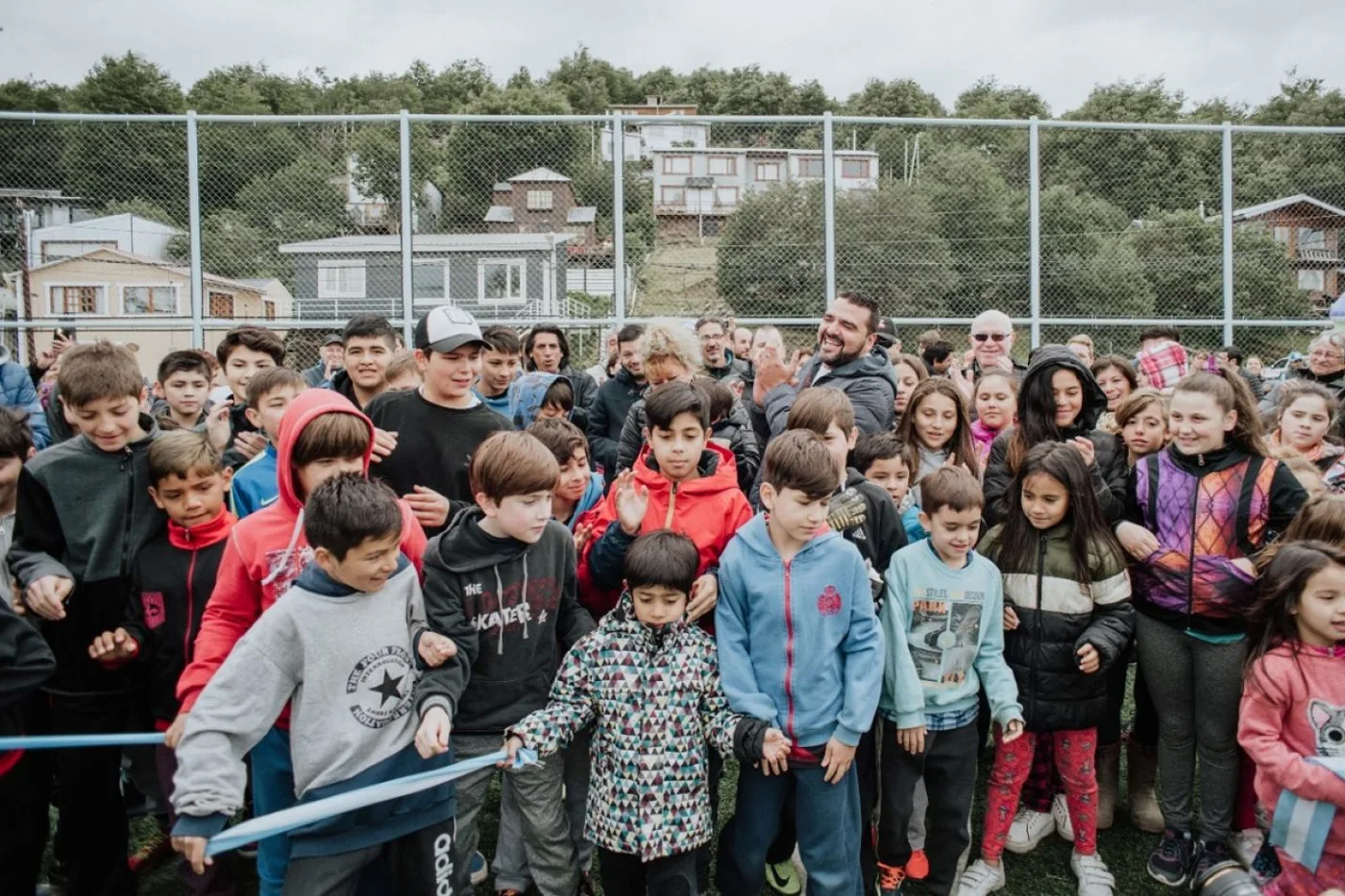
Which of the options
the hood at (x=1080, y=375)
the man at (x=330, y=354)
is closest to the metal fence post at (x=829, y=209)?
the man at (x=330, y=354)

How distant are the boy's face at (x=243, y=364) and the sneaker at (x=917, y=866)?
3.88m

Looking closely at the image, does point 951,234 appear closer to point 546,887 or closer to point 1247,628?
point 1247,628

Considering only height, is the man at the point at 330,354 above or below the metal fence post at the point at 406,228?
below

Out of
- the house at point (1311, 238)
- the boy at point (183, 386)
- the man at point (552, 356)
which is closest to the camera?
the boy at point (183, 386)

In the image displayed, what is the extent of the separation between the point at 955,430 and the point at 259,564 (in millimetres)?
2931

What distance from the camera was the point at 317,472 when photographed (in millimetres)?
2707

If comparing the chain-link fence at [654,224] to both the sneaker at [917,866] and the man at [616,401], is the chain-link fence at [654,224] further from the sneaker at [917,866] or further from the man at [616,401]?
the sneaker at [917,866]

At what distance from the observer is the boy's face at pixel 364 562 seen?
2.40 m

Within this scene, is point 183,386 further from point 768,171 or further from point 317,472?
point 768,171

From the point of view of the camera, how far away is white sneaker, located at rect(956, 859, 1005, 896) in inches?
132

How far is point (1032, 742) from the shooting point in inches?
139

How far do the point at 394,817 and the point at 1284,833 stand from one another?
272 cm

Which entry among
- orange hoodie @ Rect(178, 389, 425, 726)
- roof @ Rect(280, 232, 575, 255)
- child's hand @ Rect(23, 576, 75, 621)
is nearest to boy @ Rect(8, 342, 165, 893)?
child's hand @ Rect(23, 576, 75, 621)

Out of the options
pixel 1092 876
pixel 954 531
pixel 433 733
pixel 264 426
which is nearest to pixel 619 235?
pixel 264 426
